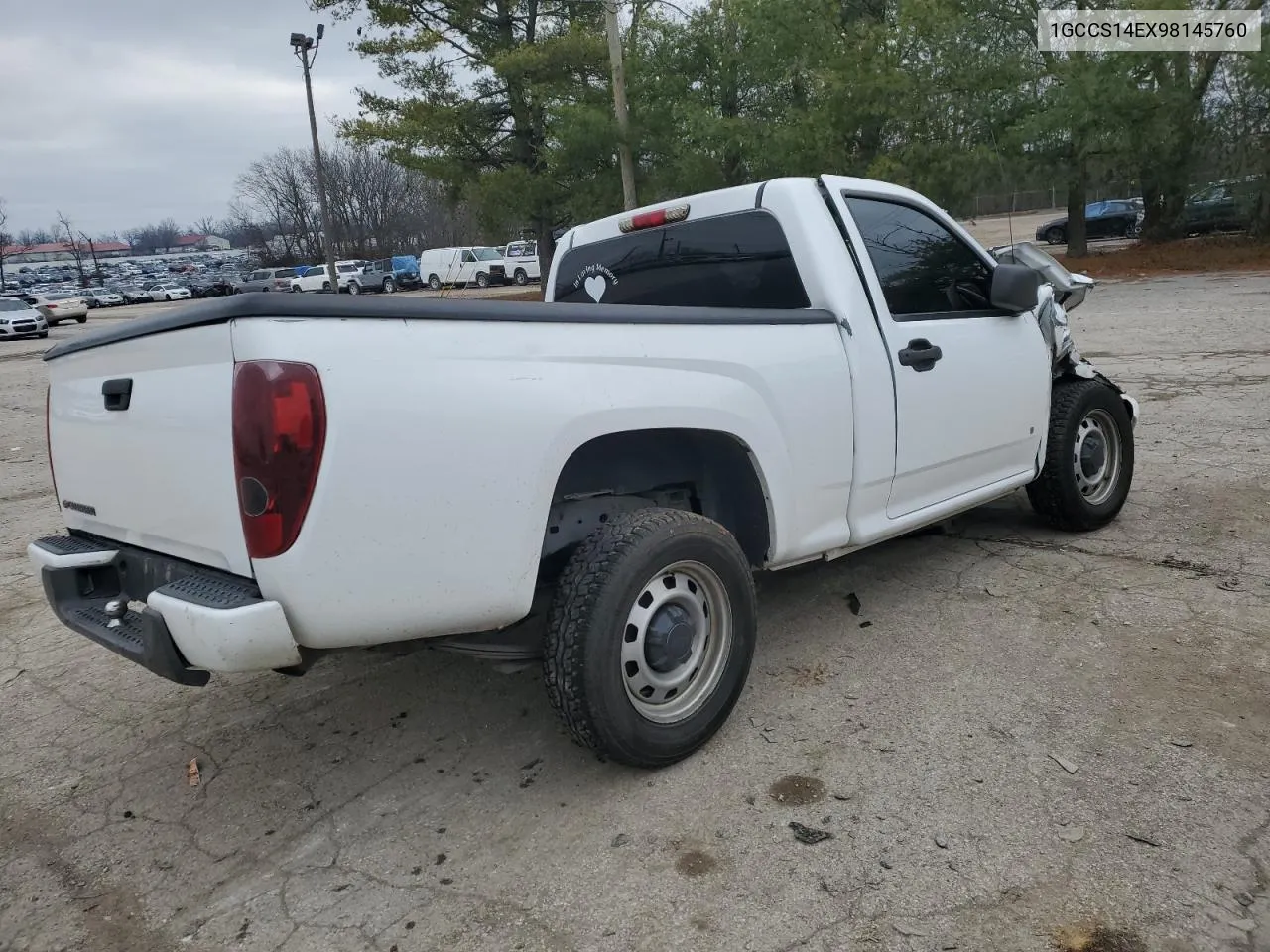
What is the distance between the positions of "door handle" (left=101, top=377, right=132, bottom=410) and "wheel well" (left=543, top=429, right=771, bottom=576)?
129cm

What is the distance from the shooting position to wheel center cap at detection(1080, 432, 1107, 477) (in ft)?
16.0

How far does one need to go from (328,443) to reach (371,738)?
1.56 metres

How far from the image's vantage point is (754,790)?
2836mm

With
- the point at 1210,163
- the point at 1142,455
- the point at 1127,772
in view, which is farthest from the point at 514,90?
the point at 1127,772

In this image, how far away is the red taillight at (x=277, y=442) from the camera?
7.24ft

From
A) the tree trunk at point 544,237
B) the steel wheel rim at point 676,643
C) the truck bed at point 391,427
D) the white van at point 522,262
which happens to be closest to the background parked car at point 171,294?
the white van at point 522,262

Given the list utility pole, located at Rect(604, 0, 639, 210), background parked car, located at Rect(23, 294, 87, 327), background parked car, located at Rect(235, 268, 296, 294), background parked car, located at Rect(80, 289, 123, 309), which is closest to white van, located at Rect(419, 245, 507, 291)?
background parked car, located at Rect(235, 268, 296, 294)

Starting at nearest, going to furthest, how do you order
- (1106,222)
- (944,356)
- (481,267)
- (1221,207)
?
(944,356), (1221,207), (1106,222), (481,267)

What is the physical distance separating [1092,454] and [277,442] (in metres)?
4.26

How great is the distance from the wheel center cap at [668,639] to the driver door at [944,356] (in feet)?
4.01

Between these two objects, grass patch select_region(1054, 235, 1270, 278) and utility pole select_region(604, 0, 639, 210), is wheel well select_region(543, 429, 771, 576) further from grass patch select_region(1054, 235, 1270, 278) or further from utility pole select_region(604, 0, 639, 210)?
grass patch select_region(1054, 235, 1270, 278)

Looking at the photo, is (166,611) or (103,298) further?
(103,298)

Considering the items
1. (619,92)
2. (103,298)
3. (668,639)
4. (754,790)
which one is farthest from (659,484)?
(103,298)

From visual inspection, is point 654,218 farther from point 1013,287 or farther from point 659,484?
point 1013,287
